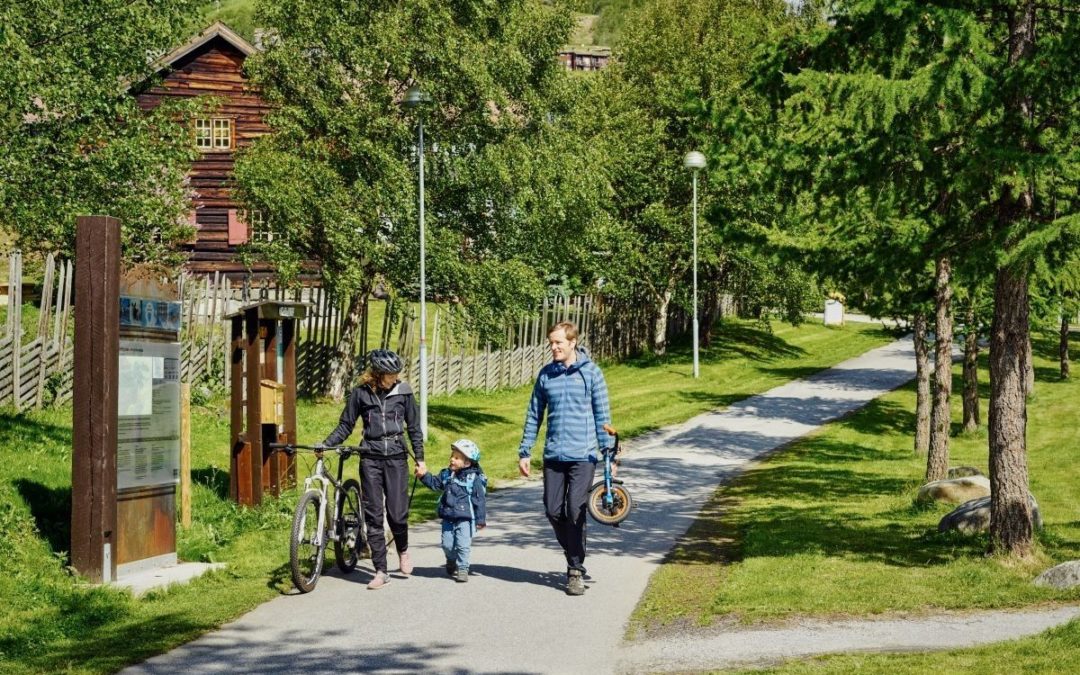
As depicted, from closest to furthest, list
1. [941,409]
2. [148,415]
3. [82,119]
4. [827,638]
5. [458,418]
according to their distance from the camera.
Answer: [827,638], [148,415], [941,409], [82,119], [458,418]

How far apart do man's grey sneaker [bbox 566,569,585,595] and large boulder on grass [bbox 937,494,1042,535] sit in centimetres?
495

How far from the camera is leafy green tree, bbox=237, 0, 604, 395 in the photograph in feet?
85.8

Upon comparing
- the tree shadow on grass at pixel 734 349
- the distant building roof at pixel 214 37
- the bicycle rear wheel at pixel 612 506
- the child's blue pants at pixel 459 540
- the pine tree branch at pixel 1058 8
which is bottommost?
the child's blue pants at pixel 459 540

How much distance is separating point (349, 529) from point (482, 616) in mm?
2023

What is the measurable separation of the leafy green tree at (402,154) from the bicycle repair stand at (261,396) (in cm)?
1000

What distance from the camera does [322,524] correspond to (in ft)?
35.1

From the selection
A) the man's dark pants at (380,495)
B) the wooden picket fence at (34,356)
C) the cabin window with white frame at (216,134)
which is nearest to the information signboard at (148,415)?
the man's dark pants at (380,495)

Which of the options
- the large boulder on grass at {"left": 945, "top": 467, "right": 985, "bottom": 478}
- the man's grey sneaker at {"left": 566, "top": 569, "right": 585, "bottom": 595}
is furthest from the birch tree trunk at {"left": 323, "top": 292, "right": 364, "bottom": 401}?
the man's grey sneaker at {"left": 566, "top": 569, "right": 585, "bottom": 595}

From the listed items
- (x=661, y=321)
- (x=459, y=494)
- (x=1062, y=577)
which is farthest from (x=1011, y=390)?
(x=661, y=321)

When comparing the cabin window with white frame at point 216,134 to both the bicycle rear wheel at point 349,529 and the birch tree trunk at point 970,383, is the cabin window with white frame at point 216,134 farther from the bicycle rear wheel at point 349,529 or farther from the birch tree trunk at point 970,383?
the bicycle rear wheel at point 349,529

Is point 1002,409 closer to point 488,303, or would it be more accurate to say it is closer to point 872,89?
point 872,89

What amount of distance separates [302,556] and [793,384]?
28.6 meters

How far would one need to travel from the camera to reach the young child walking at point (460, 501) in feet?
36.4

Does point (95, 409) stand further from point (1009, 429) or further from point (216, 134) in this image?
point (216, 134)
